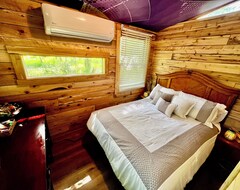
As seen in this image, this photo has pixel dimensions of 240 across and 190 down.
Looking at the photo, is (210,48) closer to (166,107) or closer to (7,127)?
(166,107)

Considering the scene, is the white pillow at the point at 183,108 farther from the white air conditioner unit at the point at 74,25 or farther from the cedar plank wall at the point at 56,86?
the white air conditioner unit at the point at 74,25

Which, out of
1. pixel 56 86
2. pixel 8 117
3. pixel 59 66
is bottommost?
pixel 8 117

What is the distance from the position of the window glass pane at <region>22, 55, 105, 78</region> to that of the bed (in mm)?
847

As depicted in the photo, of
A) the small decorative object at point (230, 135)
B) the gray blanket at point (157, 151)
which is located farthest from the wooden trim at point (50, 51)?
the small decorative object at point (230, 135)

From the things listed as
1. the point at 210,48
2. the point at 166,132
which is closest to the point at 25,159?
the point at 166,132

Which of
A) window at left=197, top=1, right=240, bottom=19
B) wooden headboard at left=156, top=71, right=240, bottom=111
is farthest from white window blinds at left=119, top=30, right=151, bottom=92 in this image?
window at left=197, top=1, right=240, bottom=19

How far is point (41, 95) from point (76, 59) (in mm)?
794

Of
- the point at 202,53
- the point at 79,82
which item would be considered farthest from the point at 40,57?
the point at 202,53

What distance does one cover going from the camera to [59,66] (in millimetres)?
1779

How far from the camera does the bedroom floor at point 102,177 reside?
1.43 m

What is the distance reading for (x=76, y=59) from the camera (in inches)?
75.4

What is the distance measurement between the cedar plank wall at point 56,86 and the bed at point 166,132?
47 centimetres

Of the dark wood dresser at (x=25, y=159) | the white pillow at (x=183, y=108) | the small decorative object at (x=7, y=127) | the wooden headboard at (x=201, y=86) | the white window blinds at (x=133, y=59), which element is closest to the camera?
the dark wood dresser at (x=25, y=159)

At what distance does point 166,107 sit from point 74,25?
1.84m
